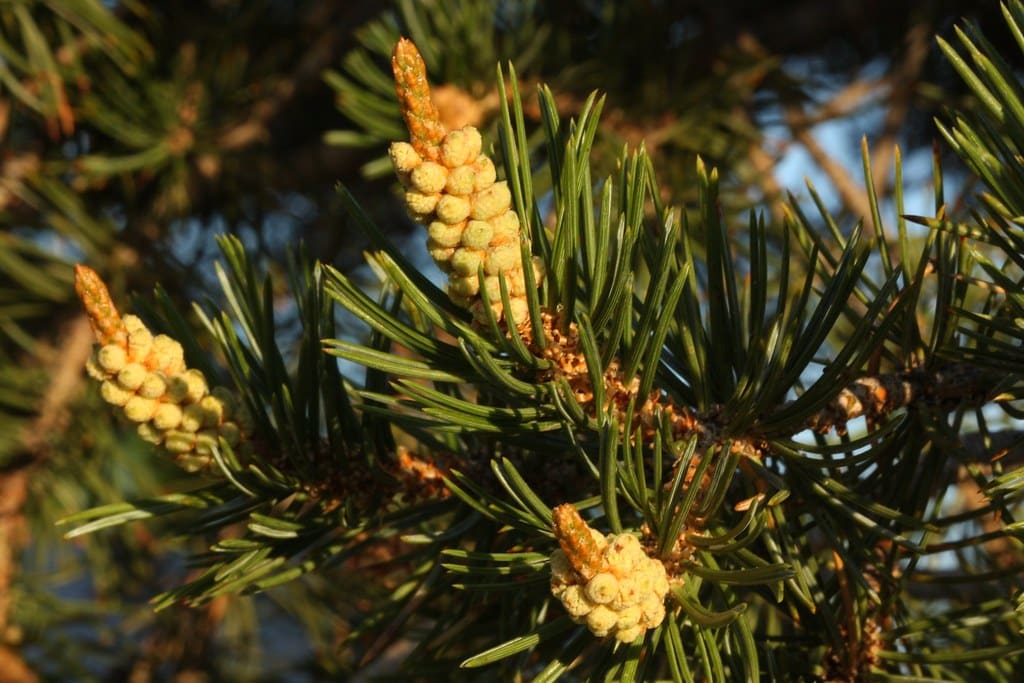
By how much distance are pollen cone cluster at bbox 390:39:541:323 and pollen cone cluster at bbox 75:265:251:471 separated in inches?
5.0

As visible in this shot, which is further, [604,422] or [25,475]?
[25,475]

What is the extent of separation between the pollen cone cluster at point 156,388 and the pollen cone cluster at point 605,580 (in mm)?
165

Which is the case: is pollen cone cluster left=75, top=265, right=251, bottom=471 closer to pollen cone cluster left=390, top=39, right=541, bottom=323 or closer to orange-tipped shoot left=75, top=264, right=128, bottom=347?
orange-tipped shoot left=75, top=264, right=128, bottom=347

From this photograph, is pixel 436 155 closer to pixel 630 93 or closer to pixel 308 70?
pixel 630 93

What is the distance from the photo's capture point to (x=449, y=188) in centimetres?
30

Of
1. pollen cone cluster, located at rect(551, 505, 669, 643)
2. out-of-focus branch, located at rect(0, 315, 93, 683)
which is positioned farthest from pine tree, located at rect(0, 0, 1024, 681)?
out-of-focus branch, located at rect(0, 315, 93, 683)

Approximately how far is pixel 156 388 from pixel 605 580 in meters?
0.19

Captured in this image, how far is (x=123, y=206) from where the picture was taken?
109 centimetres

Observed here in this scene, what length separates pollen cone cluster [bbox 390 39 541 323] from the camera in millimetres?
298

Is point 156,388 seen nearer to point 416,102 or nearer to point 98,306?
point 98,306

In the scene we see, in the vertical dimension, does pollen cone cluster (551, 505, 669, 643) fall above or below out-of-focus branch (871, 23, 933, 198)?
below

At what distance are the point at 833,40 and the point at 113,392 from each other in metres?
1.02

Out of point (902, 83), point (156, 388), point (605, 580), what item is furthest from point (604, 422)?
point (902, 83)

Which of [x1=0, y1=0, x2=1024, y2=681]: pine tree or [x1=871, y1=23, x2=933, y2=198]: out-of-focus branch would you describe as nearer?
[x1=0, y1=0, x2=1024, y2=681]: pine tree
